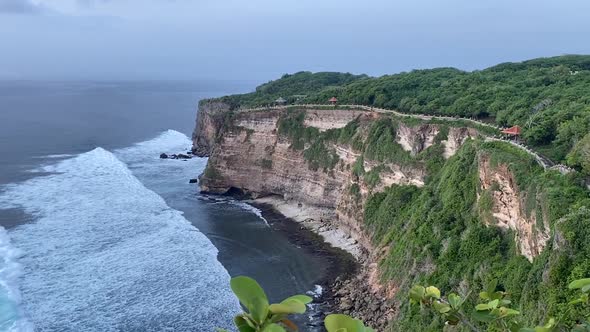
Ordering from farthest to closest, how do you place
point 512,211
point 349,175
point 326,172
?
point 326,172 → point 349,175 → point 512,211

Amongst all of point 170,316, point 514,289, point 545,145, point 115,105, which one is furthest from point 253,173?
point 115,105

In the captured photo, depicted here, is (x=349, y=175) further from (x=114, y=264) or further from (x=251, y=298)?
(x=251, y=298)

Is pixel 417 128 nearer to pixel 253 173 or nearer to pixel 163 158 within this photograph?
pixel 253 173

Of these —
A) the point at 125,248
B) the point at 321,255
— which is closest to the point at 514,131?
the point at 321,255

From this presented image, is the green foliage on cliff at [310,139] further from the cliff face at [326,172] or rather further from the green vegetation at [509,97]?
the green vegetation at [509,97]

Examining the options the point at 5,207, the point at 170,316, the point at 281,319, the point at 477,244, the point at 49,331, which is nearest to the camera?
the point at 281,319

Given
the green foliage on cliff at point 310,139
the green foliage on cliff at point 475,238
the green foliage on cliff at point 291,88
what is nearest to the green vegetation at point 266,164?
the green foliage on cliff at point 310,139
